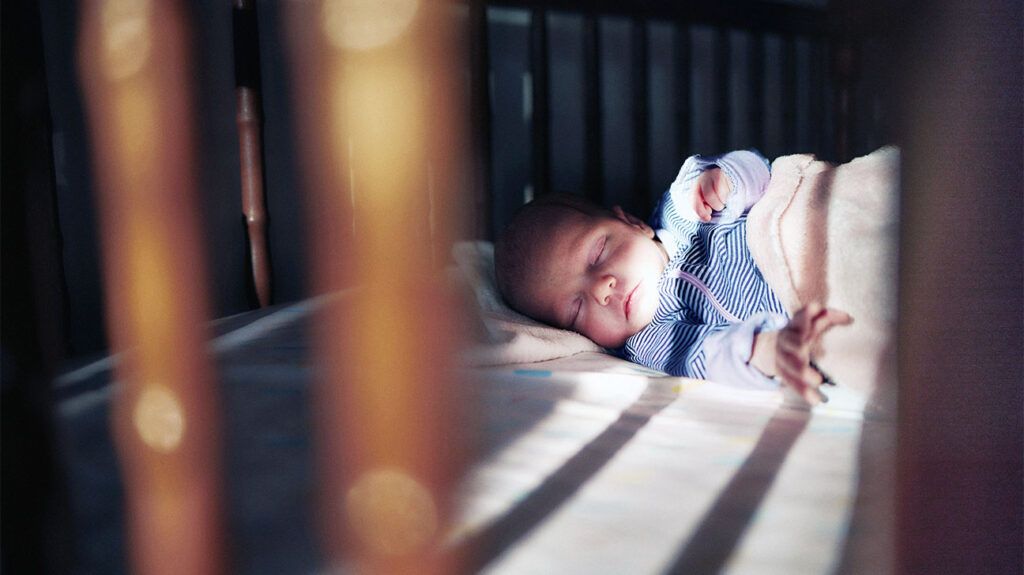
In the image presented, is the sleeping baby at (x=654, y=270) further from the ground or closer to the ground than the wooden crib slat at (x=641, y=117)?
closer to the ground

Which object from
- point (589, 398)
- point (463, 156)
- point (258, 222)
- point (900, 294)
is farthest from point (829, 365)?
point (258, 222)

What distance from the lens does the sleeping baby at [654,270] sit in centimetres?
95

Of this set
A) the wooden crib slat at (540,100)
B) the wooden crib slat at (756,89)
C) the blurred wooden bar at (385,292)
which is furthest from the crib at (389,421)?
the wooden crib slat at (756,89)

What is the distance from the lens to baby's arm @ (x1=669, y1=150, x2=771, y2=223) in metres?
0.98

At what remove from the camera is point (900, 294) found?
0.27 metres

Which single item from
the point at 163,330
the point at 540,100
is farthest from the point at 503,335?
the point at 540,100

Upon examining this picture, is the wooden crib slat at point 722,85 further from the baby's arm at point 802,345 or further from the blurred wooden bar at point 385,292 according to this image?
the blurred wooden bar at point 385,292

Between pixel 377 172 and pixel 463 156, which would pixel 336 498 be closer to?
pixel 377 172

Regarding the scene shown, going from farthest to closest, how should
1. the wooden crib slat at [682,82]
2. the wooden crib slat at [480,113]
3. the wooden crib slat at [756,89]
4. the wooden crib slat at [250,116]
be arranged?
the wooden crib slat at [756,89]
the wooden crib slat at [682,82]
the wooden crib slat at [480,113]
the wooden crib slat at [250,116]

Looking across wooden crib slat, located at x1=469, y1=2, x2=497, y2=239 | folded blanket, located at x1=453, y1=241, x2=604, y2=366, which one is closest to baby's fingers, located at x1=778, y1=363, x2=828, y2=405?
folded blanket, located at x1=453, y1=241, x2=604, y2=366

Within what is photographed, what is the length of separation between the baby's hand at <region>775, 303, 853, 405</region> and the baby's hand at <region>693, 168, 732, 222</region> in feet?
1.29

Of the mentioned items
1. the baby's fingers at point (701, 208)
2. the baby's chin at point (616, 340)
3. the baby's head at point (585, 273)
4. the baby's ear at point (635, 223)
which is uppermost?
the baby's fingers at point (701, 208)

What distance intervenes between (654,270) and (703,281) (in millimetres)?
76

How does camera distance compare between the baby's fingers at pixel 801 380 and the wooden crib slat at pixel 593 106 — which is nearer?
the baby's fingers at pixel 801 380
